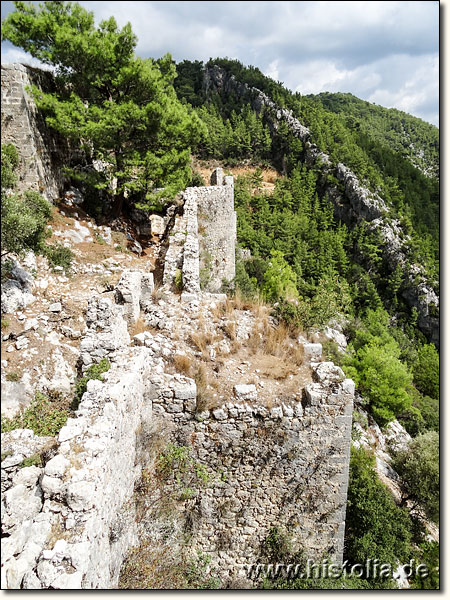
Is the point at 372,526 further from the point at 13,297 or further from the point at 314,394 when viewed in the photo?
the point at 13,297

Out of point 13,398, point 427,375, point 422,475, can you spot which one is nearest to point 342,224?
point 427,375

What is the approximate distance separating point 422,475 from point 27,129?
49.4 ft

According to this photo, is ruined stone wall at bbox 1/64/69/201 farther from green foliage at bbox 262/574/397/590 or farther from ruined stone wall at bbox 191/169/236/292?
green foliage at bbox 262/574/397/590

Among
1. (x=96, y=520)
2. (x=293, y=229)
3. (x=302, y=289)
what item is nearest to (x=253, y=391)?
(x=96, y=520)

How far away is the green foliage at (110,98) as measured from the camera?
9820mm

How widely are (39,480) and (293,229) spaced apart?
104 ft

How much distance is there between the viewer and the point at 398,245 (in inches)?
1497

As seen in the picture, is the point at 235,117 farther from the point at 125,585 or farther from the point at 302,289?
the point at 125,585

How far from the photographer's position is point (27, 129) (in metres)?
9.33

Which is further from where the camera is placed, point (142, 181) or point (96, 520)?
point (142, 181)

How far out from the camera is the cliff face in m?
36.0

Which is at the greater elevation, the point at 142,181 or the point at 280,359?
the point at 142,181

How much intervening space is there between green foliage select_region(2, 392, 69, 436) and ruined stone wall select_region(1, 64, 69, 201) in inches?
270

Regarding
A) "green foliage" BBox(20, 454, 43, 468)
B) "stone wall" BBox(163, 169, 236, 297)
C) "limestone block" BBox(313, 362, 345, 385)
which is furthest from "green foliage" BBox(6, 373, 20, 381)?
"stone wall" BBox(163, 169, 236, 297)
